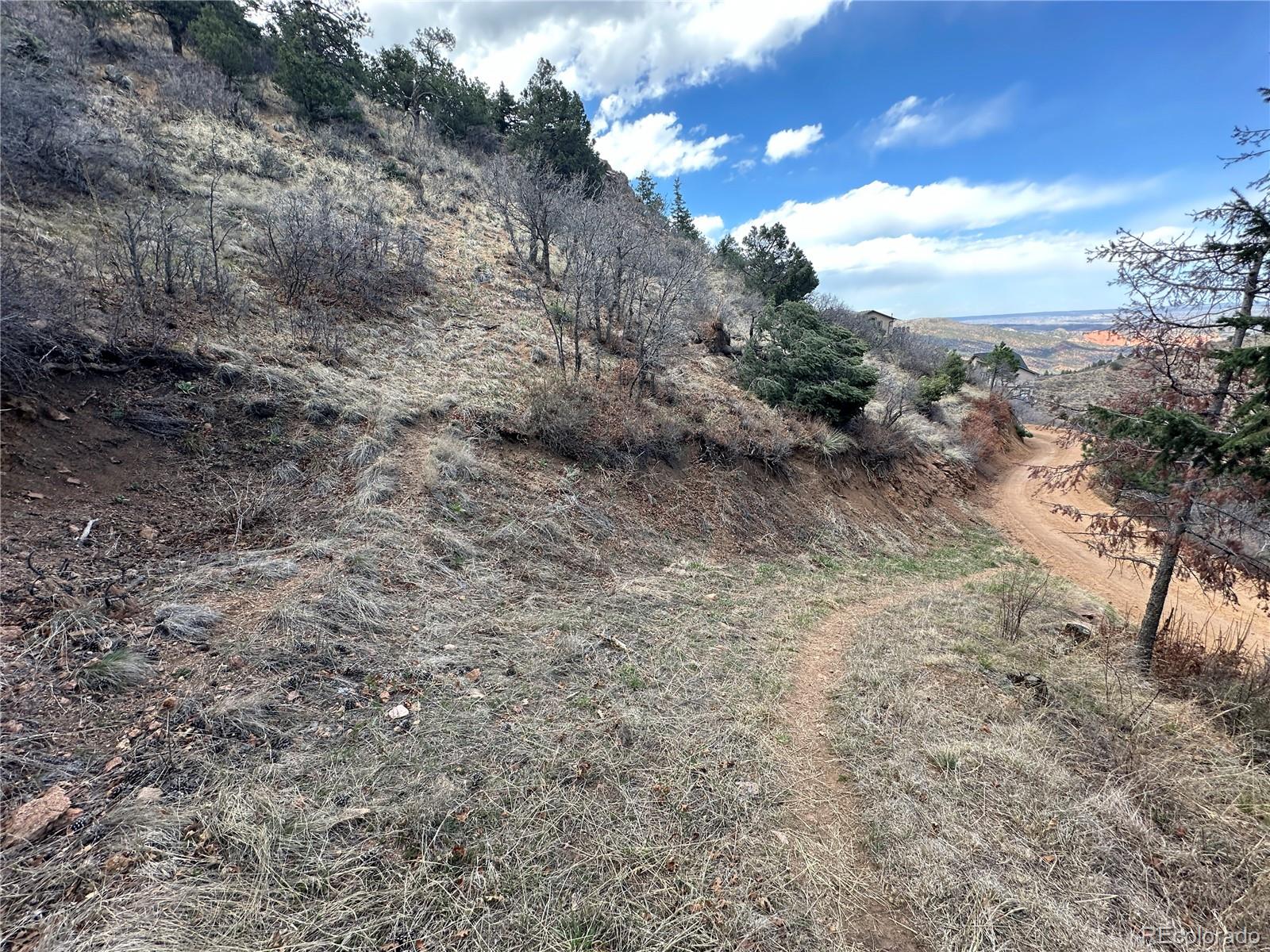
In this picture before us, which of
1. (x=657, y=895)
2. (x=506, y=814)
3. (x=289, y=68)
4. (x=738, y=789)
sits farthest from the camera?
(x=289, y=68)

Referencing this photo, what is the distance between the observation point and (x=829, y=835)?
11.5ft

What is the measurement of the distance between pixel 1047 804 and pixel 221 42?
3150cm

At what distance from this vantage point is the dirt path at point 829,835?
291 centimetres

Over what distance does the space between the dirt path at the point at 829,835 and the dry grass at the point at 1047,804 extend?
0.49ft

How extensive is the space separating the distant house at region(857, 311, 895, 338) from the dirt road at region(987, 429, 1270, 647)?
1343 cm

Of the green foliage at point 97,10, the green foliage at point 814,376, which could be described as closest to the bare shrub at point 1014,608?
the green foliage at point 814,376

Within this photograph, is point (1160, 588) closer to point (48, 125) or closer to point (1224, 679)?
point (1224, 679)

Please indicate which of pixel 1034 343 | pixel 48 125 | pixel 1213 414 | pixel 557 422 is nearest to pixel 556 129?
pixel 48 125

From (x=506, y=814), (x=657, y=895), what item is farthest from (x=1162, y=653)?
(x=506, y=814)

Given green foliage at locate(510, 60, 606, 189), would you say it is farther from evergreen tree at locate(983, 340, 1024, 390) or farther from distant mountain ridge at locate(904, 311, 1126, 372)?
distant mountain ridge at locate(904, 311, 1126, 372)

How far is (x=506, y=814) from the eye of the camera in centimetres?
324

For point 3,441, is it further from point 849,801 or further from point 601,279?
point 601,279

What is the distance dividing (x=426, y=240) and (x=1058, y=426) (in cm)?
1711

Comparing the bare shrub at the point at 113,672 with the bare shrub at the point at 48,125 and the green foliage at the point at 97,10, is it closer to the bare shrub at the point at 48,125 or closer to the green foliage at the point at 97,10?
the bare shrub at the point at 48,125
